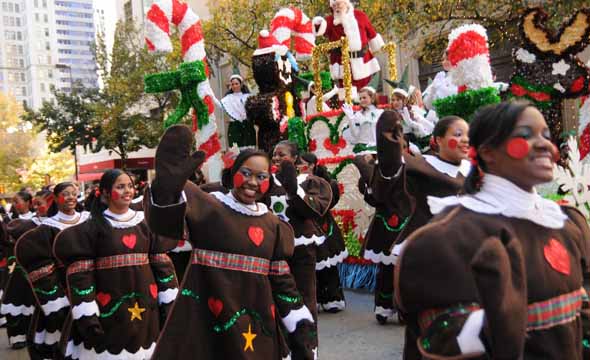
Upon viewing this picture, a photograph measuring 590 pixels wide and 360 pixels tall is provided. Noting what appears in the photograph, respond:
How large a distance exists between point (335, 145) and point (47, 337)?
4563 mm

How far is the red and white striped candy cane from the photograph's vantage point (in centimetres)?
1033

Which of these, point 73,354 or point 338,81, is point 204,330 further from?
point 338,81

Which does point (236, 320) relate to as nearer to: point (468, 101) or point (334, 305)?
point (468, 101)

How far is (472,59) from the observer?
228 inches

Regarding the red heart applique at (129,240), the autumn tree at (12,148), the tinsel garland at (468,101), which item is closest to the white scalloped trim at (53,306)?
the red heart applique at (129,240)

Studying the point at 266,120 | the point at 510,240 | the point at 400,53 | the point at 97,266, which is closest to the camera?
the point at 510,240

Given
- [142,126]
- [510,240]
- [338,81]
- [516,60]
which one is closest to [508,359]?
[510,240]

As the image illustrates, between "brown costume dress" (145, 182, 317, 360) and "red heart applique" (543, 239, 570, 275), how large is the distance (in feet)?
5.76

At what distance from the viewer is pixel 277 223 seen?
379 cm

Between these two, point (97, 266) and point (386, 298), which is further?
point (386, 298)

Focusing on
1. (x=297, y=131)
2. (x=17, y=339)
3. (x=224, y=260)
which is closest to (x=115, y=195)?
(x=224, y=260)

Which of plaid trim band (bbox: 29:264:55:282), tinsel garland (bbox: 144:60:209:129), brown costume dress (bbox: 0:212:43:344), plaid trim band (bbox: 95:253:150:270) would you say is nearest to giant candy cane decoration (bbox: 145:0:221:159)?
tinsel garland (bbox: 144:60:209:129)

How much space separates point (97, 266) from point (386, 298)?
3.13 meters

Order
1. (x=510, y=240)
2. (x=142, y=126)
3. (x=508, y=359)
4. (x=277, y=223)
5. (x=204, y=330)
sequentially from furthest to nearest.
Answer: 1. (x=142, y=126)
2. (x=277, y=223)
3. (x=204, y=330)
4. (x=510, y=240)
5. (x=508, y=359)
